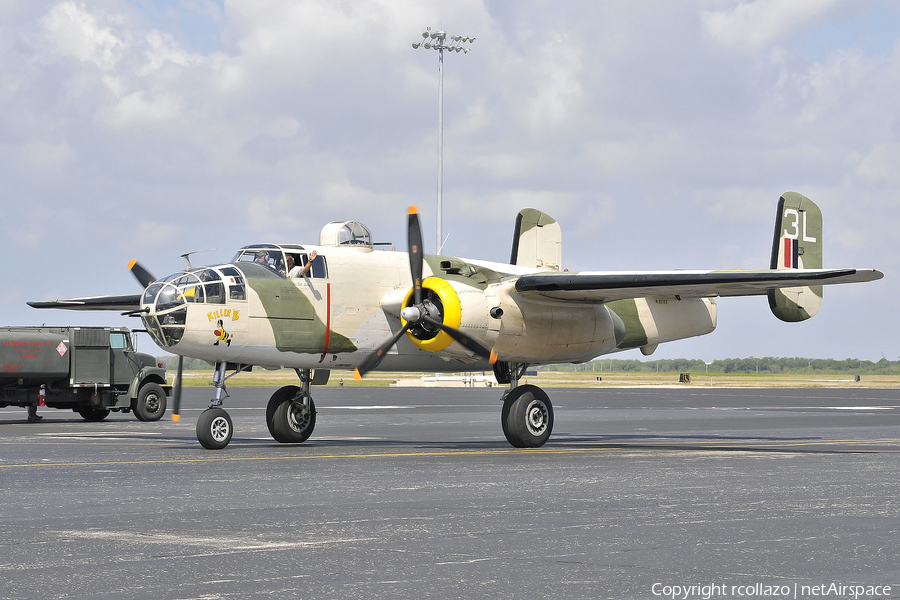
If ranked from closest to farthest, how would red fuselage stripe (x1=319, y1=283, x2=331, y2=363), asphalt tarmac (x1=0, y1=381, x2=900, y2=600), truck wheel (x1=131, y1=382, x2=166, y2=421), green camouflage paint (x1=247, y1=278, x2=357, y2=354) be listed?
1. asphalt tarmac (x1=0, y1=381, x2=900, y2=600)
2. green camouflage paint (x1=247, y1=278, x2=357, y2=354)
3. red fuselage stripe (x1=319, y1=283, x2=331, y2=363)
4. truck wheel (x1=131, y1=382, x2=166, y2=421)

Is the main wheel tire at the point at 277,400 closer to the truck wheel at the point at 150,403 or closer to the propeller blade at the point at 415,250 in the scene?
the propeller blade at the point at 415,250

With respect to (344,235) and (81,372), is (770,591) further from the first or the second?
(81,372)

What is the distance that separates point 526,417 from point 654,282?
13.4 feet

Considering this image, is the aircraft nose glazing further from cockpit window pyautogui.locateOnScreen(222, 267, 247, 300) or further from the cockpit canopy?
the cockpit canopy

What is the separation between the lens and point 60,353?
34.2 metres

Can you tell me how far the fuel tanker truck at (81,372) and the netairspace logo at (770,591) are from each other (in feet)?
97.2

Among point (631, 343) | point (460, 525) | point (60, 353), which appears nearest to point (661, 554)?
point (460, 525)

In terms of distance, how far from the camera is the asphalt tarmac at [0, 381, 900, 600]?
808 cm

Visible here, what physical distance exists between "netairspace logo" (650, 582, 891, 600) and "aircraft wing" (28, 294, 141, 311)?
19550 millimetres

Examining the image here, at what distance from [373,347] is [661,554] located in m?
14.4

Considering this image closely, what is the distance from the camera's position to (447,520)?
11344 millimetres

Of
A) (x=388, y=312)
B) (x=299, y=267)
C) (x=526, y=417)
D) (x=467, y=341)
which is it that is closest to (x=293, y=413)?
(x=388, y=312)

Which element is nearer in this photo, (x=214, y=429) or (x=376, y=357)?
(x=214, y=429)

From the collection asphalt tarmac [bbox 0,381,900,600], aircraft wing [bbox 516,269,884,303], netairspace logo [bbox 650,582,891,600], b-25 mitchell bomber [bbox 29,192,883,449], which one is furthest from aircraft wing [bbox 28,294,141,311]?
netairspace logo [bbox 650,582,891,600]
